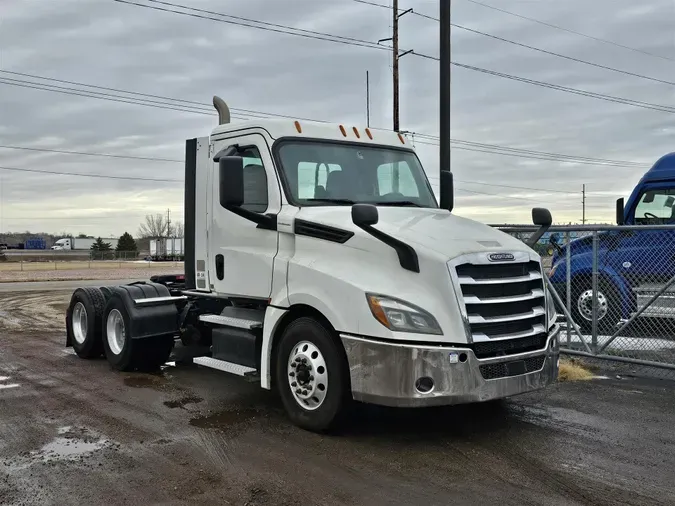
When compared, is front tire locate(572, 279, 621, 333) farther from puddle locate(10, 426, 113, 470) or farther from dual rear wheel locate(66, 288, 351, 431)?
puddle locate(10, 426, 113, 470)

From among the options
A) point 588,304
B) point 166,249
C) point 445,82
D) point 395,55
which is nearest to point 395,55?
point 395,55

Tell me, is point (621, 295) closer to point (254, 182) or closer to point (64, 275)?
point (254, 182)

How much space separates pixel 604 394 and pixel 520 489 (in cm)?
338

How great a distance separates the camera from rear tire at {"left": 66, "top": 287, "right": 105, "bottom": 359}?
9.14 metres

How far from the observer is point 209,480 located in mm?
4516

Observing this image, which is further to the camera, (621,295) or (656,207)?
(656,207)

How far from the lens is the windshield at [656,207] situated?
11.2 metres

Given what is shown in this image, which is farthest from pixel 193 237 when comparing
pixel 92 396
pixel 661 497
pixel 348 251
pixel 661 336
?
pixel 661 336

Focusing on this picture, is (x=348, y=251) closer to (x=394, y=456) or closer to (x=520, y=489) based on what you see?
(x=394, y=456)

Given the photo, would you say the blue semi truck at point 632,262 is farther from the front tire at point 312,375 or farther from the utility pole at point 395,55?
the utility pole at point 395,55

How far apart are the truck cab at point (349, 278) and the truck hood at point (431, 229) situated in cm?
2

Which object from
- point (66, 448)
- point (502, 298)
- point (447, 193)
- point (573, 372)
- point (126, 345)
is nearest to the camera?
point (66, 448)

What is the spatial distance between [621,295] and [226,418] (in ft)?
19.2

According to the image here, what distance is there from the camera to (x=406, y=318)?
501cm
